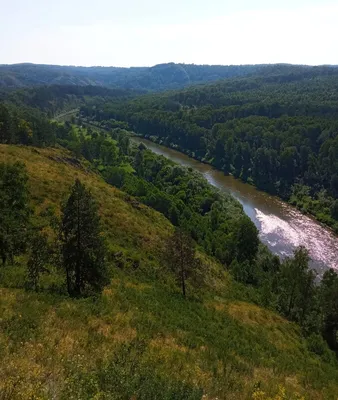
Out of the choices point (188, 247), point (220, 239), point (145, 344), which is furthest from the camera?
point (220, 239)

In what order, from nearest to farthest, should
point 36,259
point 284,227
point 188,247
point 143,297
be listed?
point 36,259 → point 143,297 → point 188,247 → point 284,227

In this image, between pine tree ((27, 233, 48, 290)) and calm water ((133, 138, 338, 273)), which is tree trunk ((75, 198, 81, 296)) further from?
calm water ((133, 138, 338, 273))

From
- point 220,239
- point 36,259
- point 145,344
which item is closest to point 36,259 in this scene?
point 36,259

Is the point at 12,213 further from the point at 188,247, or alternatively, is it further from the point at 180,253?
the point at 188,247

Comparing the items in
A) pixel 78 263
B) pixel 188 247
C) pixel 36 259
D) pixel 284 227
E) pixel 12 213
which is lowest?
pixel 284 227

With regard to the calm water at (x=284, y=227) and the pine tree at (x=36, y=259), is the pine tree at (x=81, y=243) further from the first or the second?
the calm water at (x=284, y=227)

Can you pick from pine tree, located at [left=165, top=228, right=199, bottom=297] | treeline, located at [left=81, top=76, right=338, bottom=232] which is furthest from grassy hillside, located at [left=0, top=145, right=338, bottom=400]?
treeline, located at [left=81, top=76, right=338, bottom=232]
